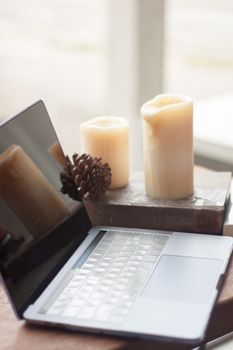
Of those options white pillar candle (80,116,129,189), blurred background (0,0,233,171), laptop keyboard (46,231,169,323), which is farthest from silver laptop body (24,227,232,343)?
blurred background (0,0,233,171)

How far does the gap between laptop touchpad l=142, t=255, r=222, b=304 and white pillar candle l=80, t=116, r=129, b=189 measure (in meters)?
0.21

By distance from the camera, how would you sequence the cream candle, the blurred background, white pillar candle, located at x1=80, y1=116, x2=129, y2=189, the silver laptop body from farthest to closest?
the blurred background < white pillar candle, located at x1=80, y1=116, x2=129, y2=189 < the cream candle < the silver laptop body

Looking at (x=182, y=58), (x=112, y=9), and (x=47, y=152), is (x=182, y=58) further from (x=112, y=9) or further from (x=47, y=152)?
(x=47, y=152)

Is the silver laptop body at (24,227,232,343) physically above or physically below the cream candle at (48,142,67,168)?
below

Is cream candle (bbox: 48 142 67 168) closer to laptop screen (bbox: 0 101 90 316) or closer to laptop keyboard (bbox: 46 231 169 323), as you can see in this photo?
laptop screen (bbox: 0 101 90 316)

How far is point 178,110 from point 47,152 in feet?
0.70

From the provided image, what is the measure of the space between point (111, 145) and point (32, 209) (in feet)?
0.79

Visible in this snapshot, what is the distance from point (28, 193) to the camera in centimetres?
87

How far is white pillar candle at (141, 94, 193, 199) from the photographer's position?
100 cm

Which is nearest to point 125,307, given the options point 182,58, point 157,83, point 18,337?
point 18,337

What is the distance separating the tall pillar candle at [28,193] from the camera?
→ 2.75 feet

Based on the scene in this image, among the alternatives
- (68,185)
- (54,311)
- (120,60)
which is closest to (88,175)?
(68,185)

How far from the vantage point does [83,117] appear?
172cm

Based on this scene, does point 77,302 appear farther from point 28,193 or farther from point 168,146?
point 168,146
